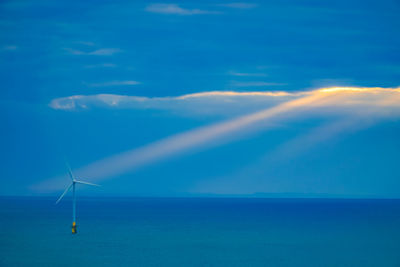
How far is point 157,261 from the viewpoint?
59.0 meters

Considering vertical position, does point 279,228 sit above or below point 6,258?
above

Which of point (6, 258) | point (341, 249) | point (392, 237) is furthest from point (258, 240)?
point (6, 258)

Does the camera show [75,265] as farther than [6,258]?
No

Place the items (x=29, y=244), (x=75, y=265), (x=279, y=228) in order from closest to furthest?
(x=75, y=265), (x=29, y=244), (x=279, y=228)

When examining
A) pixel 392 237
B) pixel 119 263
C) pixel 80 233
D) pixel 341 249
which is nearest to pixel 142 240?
pixel 80 233

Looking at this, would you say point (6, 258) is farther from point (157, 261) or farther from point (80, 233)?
point (80, 233)

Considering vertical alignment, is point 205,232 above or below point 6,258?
above

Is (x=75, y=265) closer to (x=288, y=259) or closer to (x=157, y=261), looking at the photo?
(x=157, y=261)

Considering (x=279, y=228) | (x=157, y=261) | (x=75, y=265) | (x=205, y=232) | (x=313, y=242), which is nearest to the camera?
(x=75, y=265)

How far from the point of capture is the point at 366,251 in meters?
67.0

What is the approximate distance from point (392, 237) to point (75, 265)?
50.8 m

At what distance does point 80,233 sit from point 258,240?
29.2 m

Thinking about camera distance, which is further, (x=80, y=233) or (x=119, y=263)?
(x=80, y=233)

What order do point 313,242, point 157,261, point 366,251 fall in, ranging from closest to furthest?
point 157,261 → point 366,251 → point 313,242
